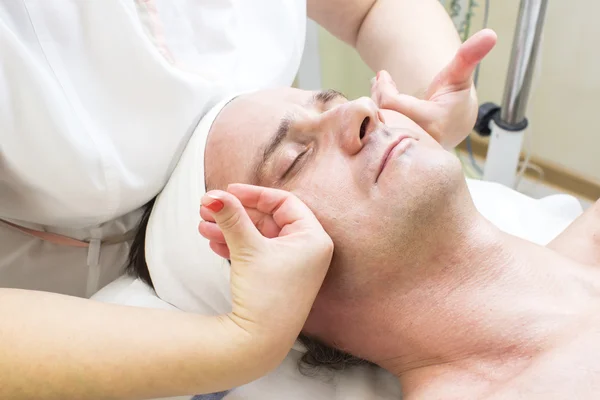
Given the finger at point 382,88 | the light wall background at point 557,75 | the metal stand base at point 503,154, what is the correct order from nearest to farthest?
the finger at point 382,88
the metal stand base at point 503,154
the light wall background at point 557,75

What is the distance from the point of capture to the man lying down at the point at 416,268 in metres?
0.89

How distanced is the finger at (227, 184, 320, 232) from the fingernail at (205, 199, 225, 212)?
0.10 meters

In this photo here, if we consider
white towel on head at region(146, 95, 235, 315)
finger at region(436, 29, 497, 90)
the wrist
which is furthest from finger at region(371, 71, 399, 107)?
the wrist

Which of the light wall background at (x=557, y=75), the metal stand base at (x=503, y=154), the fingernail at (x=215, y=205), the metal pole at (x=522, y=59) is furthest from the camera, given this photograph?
the light wall background at (x=557, y=75)

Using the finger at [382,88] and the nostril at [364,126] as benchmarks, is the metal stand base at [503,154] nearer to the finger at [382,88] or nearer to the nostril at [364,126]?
the finger at [382,88]

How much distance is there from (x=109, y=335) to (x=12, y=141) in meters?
0.34

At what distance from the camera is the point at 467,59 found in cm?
112

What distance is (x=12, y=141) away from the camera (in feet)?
2.94

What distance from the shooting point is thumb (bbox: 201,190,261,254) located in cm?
77

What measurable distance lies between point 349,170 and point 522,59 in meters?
0.77

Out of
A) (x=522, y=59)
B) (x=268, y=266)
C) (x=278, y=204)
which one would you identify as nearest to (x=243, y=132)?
(x=278, y=204)

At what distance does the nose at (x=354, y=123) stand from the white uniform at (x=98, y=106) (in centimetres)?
30

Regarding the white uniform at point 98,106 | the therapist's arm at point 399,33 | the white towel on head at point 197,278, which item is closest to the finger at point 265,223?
the white towel on head at point 197,278

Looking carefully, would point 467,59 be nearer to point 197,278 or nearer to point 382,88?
point 382,88
